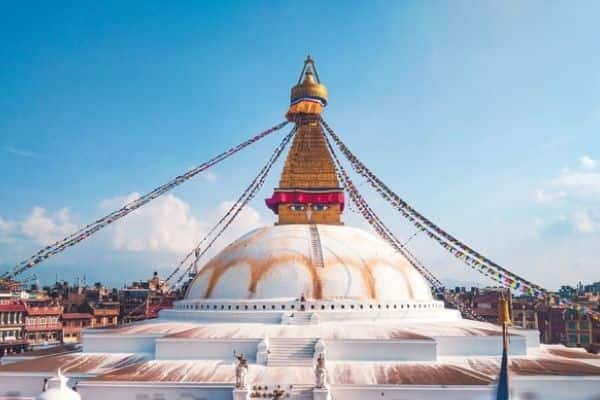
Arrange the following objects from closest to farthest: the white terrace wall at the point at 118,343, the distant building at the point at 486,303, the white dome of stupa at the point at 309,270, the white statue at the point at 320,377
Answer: the white statue at the point at 320,377 < the white terrace wall at the point at 118,343 < the white dome of stupa at the point at 309,270 < the distant building at the point at 486,303

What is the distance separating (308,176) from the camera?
18438 mm

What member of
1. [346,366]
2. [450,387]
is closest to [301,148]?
[346,366]

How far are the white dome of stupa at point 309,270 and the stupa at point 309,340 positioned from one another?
3cm

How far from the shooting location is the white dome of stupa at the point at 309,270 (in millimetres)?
14805

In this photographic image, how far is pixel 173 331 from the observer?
46.3 feet

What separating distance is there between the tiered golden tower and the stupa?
0.05m

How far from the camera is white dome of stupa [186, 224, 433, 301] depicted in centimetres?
1480

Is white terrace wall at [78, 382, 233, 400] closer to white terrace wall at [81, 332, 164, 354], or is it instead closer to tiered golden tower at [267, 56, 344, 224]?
white terrace wall at [81, 332, 164, 354]

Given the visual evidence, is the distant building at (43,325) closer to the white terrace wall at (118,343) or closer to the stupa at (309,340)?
the stupa at (309,340)

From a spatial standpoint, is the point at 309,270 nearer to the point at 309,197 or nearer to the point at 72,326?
the point at 309,197

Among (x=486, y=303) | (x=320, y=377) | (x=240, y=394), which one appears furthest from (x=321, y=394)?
(x=486, y=303)

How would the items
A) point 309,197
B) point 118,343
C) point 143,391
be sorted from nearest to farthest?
point 143,391, point 118,343, point 309,197

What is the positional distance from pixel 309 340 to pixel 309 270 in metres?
2.81

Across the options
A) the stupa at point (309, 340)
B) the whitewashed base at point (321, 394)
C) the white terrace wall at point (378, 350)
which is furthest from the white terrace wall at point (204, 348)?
the whitewashed base at point (321, 394)
